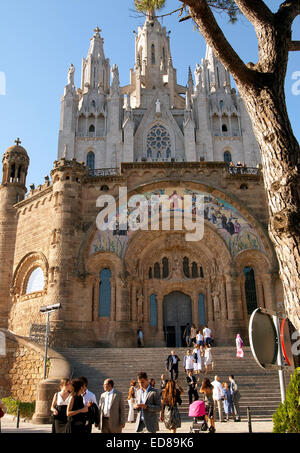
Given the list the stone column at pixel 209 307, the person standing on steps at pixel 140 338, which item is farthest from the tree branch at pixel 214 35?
the stone column at pixel 209 307

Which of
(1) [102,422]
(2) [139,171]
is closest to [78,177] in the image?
(2) [139,171]

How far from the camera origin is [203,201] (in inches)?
863

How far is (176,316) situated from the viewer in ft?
72.6

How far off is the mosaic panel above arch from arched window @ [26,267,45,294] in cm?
337

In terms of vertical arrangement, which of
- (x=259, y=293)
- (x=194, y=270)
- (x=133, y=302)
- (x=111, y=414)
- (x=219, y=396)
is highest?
(x=194, y=270)

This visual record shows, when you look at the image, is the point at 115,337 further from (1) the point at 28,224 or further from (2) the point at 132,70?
(2) the point at 132,70

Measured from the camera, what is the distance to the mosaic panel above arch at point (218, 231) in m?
21.1

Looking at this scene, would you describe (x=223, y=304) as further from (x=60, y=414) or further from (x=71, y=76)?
(x=71, y=76)

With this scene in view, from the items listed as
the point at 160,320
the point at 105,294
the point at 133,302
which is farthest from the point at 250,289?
the point at 105,294

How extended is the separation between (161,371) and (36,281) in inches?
406

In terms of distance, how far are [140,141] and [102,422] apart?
121 feet

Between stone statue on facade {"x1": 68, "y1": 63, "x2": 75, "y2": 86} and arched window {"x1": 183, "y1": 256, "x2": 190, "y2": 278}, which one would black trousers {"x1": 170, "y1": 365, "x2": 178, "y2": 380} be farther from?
stone statue on facade {"x1": 68, "y1": 63, "x2": 75, "y2": 86}

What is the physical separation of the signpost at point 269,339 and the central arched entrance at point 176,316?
17821 millimetres

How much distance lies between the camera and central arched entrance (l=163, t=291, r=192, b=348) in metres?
21.7
